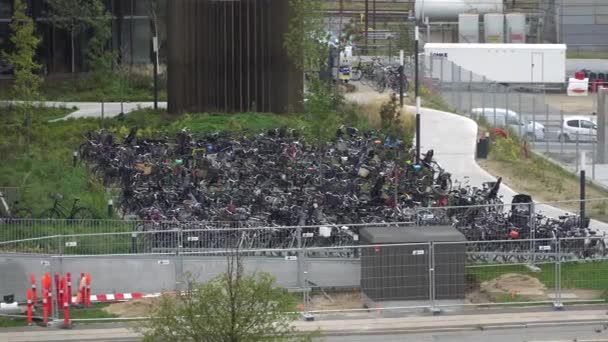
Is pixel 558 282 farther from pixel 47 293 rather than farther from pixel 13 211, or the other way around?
pixel 13 211

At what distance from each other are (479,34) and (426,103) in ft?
82.2

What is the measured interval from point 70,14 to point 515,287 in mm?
29618

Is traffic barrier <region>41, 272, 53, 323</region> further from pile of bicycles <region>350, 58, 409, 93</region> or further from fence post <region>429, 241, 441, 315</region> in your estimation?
pile of bicycles <region>350, 58, 409, 93</region>

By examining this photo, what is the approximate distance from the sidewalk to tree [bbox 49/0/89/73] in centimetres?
2919

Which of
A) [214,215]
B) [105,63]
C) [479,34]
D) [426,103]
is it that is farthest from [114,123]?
[479,34]

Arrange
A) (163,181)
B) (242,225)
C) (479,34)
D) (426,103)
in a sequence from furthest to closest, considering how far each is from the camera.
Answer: (479,34) → (426,103) → (163,181) → (242,225)

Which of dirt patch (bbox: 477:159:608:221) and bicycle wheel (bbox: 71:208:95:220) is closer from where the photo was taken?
bicycle wheel (bbox: 71:208:95:220)

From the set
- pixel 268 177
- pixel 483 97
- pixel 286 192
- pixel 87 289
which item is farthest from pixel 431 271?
pixel 483 97

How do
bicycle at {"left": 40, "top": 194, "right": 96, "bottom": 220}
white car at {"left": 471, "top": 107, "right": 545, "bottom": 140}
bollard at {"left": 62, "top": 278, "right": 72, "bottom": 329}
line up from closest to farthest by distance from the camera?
bollard at {"left": 62, "top": 278, "right": 72, "bottom": 329} < bicycle at {"left": 40, "top": 194, "right": 96, "bottom": 220} < white car at {"left": 471, "top": 107, "right": 545, "bottom": 140}

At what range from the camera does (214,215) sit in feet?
73.8

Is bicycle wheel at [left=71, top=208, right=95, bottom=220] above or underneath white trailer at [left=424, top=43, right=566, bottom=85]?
underneath

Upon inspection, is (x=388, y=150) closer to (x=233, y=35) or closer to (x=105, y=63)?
(x=233, y=35)

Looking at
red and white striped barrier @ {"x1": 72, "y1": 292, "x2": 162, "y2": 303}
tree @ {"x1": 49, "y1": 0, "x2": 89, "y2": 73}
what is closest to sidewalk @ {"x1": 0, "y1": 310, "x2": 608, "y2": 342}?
red and white striped barrier @ {"x1": 72, "y1": 292, "x2": 162, "y2": 303}

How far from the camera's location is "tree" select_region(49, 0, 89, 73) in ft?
152
